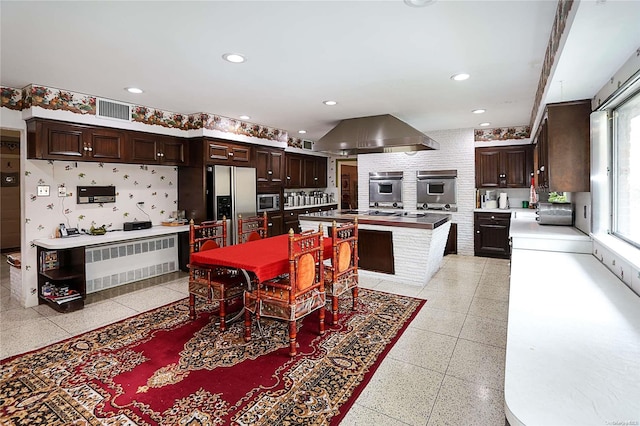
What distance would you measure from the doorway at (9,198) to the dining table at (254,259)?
6.48 meters

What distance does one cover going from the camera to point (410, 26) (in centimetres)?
230

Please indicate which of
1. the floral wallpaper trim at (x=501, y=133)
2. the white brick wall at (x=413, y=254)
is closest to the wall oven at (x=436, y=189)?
the floral wallpaper trim at (x=501, y=133)

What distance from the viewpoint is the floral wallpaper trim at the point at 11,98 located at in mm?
3627

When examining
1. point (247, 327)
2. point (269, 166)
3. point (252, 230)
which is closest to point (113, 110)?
point (252, 230)

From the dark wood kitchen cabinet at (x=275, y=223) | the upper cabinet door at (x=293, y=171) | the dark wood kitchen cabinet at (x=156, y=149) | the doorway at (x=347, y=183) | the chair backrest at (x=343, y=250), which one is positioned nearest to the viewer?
the chair backrest at (x=343, y=250)

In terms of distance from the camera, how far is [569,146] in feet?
9.58

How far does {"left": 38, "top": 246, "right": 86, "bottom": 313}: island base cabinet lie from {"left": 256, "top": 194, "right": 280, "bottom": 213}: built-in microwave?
282 cm

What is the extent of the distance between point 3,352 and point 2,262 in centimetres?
453

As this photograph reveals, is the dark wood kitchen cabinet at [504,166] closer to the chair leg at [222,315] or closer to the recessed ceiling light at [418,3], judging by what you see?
the recessed ceiling light at [418,3]

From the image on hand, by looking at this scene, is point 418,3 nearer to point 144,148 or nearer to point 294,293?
point 294,293

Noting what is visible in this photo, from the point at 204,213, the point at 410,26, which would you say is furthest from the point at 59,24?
the point at 204,213

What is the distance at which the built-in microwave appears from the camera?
20.1ft

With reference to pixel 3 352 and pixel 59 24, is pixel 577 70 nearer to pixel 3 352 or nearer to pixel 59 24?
pixel 59 24

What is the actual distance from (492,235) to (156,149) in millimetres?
5789
